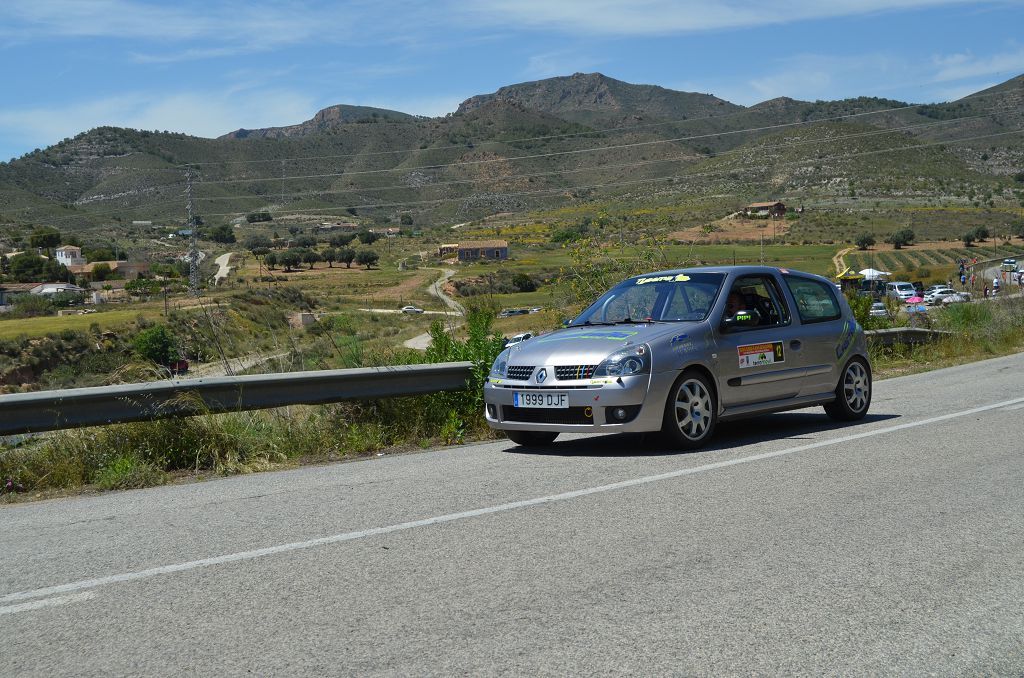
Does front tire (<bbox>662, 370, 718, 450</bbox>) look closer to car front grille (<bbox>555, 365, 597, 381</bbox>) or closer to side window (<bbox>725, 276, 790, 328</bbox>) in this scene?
car front grille (<bbox>555, 365, 597, 381</bbox>)

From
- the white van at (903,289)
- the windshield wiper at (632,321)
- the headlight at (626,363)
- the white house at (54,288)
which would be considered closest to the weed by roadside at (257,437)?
the windshield wiper at (632,321)

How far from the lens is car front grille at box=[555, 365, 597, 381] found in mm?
8727

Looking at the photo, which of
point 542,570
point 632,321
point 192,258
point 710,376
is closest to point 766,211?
point 192,258

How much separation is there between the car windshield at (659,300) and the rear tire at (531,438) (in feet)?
4.13

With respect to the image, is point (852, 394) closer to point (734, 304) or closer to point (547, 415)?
point (734, 304)

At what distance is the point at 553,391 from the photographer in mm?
8836

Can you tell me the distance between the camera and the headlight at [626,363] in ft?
28.3

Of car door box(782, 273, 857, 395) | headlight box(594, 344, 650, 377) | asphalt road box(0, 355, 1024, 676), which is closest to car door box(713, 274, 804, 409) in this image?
car door box(782, 273, 857, 395)

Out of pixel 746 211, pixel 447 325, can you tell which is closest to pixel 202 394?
pixel 447 325

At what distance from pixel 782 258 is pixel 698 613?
6643 centimetres

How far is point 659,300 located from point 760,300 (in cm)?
109

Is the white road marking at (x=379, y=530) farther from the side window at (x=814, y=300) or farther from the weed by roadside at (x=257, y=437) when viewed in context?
the weed by roadside at (x=257, y=437)

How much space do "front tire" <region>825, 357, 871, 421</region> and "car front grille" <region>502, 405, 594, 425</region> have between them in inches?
133

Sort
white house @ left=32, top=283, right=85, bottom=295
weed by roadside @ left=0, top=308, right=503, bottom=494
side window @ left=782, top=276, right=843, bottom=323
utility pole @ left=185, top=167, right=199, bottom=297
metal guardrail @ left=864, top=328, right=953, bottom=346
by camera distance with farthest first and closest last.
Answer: white house @ left=32, top=283, right=85, bottom=295
utility pole @ left=185, top=167, right=199, bottom=297
metal guardrail @ left=864, top=328, right=953, bottom=346
side window @ left=782, top=276, right=843, bottom=323
weed by roadside @ left=0, top=308, right=503, bottom=494
